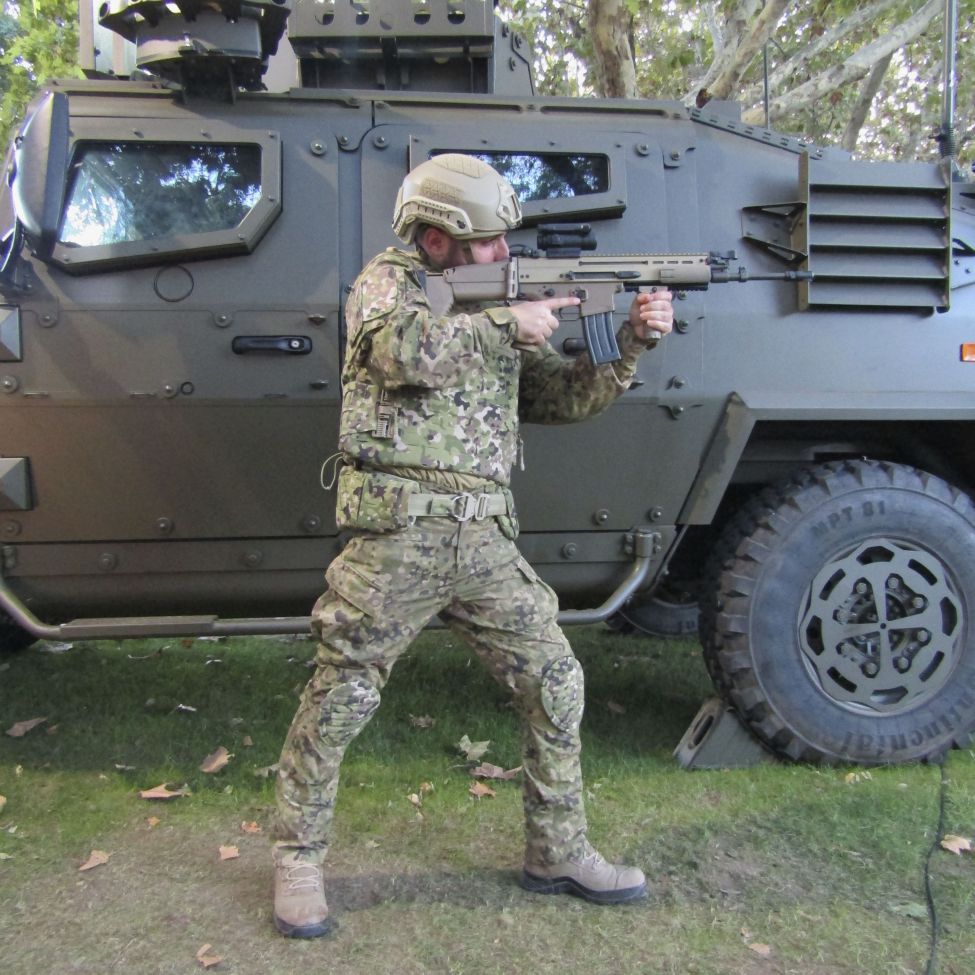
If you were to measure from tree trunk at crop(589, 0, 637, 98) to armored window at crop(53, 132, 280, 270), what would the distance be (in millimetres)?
4808

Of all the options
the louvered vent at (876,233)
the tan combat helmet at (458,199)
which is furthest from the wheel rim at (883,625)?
the tan combat helmet at (458,199)

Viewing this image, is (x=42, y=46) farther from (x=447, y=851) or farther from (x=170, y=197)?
(x=447, y=851)

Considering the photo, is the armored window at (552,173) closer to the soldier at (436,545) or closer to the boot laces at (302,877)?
the soldier at (436,545)

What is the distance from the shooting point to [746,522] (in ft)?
11.8

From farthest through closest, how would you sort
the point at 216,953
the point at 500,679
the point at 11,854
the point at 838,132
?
the point at 838,132, the point at 11,854, the point at 500,679, the point at 216,953

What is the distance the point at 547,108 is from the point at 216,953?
2.70 metres

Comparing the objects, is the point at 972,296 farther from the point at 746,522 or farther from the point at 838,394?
the point at 746,522

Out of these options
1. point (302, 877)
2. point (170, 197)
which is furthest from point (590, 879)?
point (170, 197)

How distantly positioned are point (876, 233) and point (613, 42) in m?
4.68

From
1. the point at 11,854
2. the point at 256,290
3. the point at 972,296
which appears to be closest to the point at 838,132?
the point at 972,296

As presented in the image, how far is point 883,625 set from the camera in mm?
3500

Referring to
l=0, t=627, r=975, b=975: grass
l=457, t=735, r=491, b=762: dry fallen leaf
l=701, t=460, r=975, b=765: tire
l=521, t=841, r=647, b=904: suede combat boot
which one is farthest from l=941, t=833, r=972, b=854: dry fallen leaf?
l=457, t=735, r=491, b=762: dry fallen leaf

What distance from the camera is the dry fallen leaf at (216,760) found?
3.71 meters

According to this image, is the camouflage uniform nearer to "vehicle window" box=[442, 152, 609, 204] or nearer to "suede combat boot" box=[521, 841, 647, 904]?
"suede combat boot" box=[521, 841, 647, 904]
